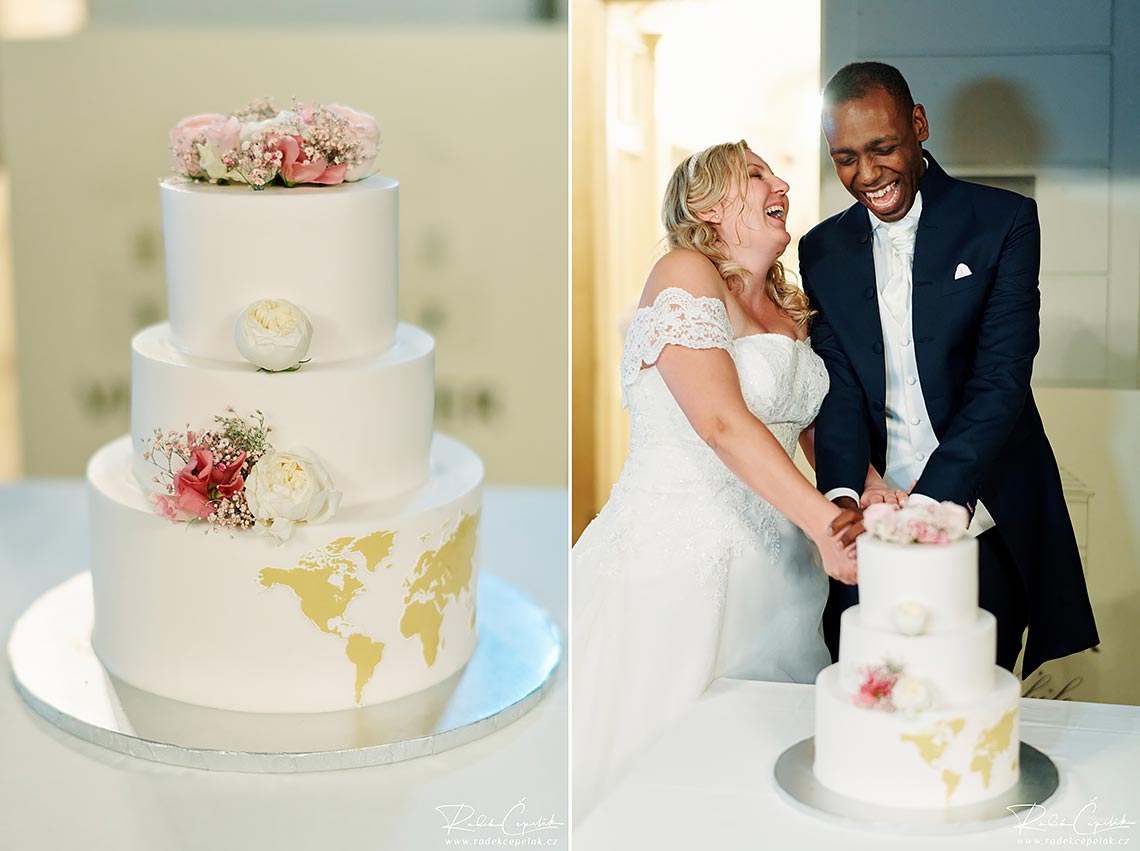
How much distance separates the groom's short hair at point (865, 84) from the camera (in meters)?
2.39

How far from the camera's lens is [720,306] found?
2.55 m

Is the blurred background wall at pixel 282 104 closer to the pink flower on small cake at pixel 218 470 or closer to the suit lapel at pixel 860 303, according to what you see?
the pink flower on small cake at pixel 218 470

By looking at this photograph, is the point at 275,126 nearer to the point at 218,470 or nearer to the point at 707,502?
the point at 218,470

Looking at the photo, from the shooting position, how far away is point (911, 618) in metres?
2.33

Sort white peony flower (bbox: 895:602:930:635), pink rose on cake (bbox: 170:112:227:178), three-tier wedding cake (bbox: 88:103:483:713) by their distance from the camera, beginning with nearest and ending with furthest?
white peony flower (bbox: 895:602:930:635) → three-tier wedding cake (bbox: 88:103:483:713) → pink rose on cake (bbox: 170:112:227:178)

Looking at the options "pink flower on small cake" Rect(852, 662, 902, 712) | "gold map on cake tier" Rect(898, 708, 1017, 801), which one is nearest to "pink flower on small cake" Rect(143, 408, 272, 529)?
"pink flower on small cake" Rect(852, 662, 902, 712)

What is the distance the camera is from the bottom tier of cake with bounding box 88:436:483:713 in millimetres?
3344

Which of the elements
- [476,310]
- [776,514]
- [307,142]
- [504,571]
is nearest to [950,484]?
[776,514]

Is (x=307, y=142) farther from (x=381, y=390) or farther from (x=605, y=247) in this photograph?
(x=605, y=247)

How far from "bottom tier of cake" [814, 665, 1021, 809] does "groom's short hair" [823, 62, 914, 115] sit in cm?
103

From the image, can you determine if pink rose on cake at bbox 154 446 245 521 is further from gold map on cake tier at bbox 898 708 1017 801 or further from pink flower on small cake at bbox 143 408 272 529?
gold map on cake tier at bbox 898 708 1017 801

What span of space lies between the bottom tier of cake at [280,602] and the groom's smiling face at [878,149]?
1502 mm
